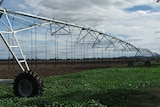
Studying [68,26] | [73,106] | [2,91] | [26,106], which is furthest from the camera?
[68,26]

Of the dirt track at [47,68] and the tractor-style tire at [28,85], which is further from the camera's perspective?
the dirt track at [47,68]

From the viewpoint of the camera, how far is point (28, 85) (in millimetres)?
17594

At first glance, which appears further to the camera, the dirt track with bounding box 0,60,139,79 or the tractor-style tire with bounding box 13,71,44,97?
the dirt track with bounding box 0,60,139,79

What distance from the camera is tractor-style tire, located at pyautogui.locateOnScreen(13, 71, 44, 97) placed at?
56.5 ft

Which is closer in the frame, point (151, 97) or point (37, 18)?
point (151, 97)

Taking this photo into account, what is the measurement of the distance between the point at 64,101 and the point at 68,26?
79.6ft

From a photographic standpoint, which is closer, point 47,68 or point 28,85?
point 28,85

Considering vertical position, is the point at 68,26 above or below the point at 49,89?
above

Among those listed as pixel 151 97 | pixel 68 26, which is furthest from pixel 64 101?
pixel 68 26

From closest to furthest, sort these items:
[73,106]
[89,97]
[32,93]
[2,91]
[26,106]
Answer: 1. [73,106]
2. [26,106]
3. [89,97]
4. [32,93]
5. [2,91]

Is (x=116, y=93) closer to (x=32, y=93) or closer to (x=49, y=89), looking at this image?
(x=32, y=93)

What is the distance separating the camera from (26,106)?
12.9 metres

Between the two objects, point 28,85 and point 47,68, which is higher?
point 28,85

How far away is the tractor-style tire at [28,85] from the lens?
1722cm
